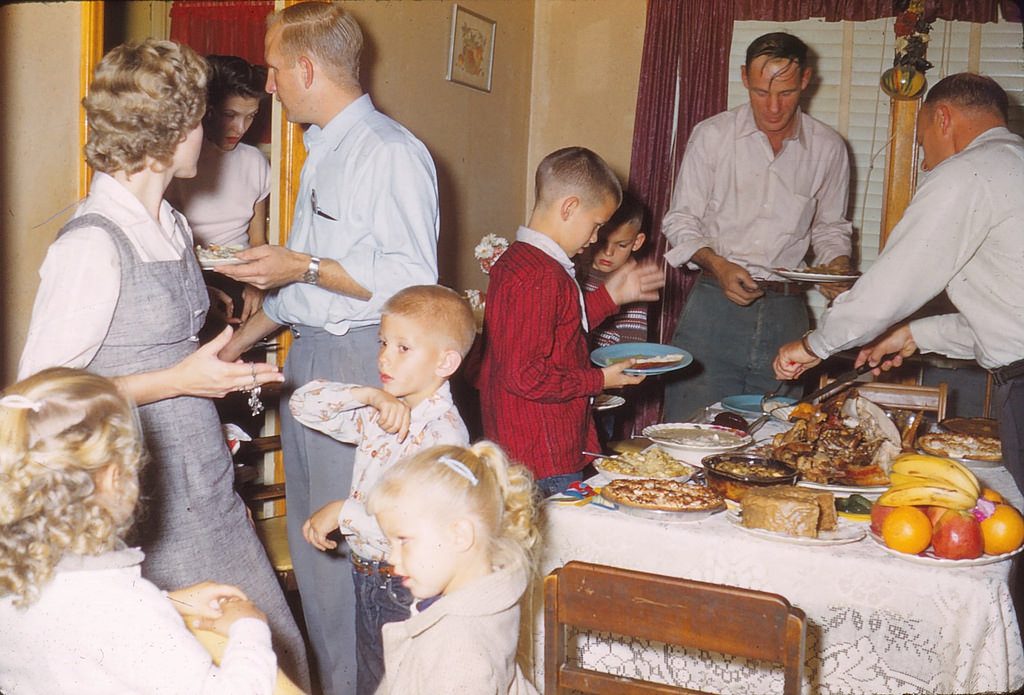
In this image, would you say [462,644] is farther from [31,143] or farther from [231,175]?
[231,175]

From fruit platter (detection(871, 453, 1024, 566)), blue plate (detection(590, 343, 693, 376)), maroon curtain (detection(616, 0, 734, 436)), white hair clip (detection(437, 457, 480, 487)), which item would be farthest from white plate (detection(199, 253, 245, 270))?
maroon curtain (detection(616, 0, 734, 436))

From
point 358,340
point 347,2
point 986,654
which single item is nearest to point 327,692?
point 358,340

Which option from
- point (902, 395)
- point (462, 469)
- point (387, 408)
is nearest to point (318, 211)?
point (387, 408)

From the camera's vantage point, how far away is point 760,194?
14.7ft

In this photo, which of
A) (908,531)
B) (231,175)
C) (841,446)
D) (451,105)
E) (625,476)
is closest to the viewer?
(908,531)

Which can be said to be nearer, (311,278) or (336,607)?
(311,278)

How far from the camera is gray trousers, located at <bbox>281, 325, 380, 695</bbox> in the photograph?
2611mm

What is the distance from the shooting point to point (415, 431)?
7.03 feet

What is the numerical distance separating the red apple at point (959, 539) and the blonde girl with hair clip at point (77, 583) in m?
1.29

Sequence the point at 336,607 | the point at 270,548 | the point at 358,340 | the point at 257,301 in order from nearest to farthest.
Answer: the point at 358,340, the point at 336,607, the point at 270,548, the point at 257,301

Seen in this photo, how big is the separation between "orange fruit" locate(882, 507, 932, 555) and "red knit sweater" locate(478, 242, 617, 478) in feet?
2.96

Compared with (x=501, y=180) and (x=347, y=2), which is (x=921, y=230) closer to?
(x=347, y=2)

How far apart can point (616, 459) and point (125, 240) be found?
127 centimetres

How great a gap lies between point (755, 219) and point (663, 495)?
2.65 m
